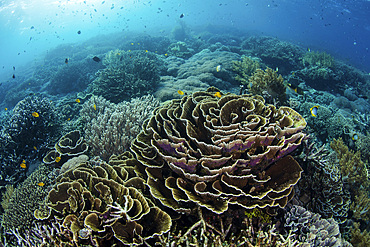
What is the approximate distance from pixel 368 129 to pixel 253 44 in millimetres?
15741

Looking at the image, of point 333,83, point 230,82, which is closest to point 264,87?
point 230,82

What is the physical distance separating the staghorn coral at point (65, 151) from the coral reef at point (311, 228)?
447 centimetres

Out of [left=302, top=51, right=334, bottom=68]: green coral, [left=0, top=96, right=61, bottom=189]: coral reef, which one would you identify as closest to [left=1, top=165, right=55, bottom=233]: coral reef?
[left=0, top=96, right=61, bottom=189]: coral reef

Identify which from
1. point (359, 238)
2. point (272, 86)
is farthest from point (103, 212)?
point (272, 86)

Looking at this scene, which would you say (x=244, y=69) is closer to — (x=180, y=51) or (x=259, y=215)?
(x=259, y=215)

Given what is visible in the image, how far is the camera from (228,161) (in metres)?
2.32

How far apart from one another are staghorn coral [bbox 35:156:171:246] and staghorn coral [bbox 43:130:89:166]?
1.73m

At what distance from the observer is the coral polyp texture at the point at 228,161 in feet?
6.93

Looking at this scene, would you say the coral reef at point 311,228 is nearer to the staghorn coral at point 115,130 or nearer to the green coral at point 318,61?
the staghorn coral at point 115,130

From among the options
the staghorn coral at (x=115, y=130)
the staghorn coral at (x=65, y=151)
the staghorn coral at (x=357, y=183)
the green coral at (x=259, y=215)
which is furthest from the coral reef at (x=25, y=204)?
the staghorn coral at (x=357, y=183)

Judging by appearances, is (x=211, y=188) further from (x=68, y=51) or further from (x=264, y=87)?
(x=68, y=51)

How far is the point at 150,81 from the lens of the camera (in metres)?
8.62

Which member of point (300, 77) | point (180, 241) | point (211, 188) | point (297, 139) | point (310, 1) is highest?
point (310, 1)

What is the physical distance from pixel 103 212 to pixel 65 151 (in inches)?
116
